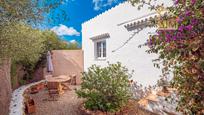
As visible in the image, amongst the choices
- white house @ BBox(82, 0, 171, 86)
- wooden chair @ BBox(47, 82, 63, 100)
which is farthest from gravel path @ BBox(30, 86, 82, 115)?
white house @ BBox(82, 0, 171, 86)

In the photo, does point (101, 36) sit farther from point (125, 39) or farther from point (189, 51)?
point (189, 51)

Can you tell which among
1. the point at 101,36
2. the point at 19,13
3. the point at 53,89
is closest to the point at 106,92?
the point at 53,89

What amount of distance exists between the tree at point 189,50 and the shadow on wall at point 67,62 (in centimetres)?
1760

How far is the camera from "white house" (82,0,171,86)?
12703 millimetres

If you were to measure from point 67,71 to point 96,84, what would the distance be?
12.4 meters

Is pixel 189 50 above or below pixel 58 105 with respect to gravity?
above

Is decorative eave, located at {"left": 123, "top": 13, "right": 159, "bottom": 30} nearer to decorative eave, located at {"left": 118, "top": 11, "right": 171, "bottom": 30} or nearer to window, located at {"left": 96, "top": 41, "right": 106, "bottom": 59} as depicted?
decorative eave, located at {"left": 118, "top": 11, "right": 171, "bottom": 30}

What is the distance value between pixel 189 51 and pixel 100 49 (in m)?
13.8

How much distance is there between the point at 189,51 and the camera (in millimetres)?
6254

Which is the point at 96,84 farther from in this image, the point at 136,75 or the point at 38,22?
the point at 38,22

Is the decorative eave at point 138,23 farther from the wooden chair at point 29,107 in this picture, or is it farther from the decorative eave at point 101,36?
the wooden chair at point 29,107

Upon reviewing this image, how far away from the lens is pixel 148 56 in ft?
41.7

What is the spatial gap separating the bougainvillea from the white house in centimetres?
344

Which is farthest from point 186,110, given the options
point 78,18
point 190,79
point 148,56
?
point 78,18
